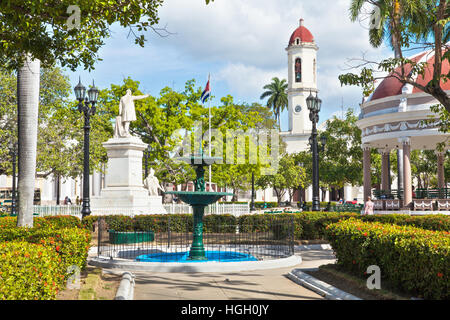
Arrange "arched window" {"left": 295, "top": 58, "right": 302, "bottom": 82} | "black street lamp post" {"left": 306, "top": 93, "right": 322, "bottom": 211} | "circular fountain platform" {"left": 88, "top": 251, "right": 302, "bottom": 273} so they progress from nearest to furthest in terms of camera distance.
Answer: "circular fountain platform" {"left": 88, "top": 251, "right": 302, "bottom": 273} < "black street lamp post" {"left": 306, "top": 93, "right": 322, "bottom": 211} < "arched window" {"left": 295, "top": 58, "right": 302, "bottom": 82}

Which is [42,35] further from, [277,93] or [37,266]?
[277,93]

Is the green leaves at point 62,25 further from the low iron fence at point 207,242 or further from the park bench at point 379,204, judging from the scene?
the park bench at point 379,204

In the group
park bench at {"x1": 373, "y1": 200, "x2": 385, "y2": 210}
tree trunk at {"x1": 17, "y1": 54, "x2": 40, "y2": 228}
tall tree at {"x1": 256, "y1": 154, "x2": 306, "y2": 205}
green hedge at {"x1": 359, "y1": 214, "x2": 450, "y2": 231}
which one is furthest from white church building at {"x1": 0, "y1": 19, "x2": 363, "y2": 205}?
tree trunk at {"x1": 17, "y1": 54, "x2": 40, "y2": 228}

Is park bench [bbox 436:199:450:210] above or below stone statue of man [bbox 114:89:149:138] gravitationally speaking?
below

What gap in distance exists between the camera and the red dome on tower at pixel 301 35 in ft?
234

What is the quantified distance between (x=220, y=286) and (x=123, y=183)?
14.5 metres

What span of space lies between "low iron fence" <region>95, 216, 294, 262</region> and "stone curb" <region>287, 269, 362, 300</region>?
2983 millimetres

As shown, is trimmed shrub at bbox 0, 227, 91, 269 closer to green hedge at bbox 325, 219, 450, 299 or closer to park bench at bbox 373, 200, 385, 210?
green hedge at bbox 325, 219, 450, 299

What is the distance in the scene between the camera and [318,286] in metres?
9.45

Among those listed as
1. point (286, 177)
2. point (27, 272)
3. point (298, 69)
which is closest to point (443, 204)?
point (27, 272)

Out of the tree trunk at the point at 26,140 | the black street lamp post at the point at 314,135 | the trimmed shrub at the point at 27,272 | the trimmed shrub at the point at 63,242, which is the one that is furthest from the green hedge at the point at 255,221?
the trimmed shrub at the point at 27,272

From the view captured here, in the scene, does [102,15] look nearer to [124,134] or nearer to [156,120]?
[124,134]

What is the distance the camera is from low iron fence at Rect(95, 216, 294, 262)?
48.1ft
